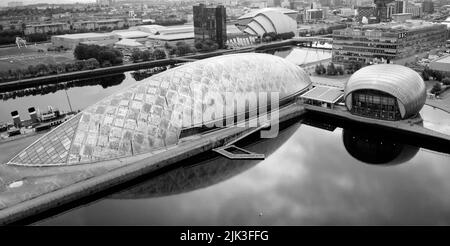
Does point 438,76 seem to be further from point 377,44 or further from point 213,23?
point 213,23

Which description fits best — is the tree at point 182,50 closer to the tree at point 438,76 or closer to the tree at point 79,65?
the tree at point 79,65

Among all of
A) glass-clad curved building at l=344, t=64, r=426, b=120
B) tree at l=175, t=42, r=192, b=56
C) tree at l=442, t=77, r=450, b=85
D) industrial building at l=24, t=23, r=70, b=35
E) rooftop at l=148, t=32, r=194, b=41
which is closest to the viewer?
glass-clad curved building at l=344, t=64, r=426, b=120

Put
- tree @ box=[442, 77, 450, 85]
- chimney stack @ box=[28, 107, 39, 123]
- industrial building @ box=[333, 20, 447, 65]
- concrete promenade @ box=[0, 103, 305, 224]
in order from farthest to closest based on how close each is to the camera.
Answer: industrial building @ box=[333, 20, 447, 65]
tree @ box=[442, 77, 450, 85]
chimney stack @ box=[28, 107, 39, 123]
concrete promenade @ box=[0, 103, 305, 224]

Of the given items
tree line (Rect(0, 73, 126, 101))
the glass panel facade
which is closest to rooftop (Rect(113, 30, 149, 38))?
tree line (Rect(0, 73, 126, 101))

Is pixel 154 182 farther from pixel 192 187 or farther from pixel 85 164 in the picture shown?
pixel 85 164

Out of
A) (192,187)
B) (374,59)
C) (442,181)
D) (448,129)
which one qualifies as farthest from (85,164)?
(374,59)

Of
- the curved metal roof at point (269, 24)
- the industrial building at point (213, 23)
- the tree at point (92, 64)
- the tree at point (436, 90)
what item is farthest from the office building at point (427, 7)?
the tree at point (92, 64)

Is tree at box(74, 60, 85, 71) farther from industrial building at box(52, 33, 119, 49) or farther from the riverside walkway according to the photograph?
the riverside walkway
